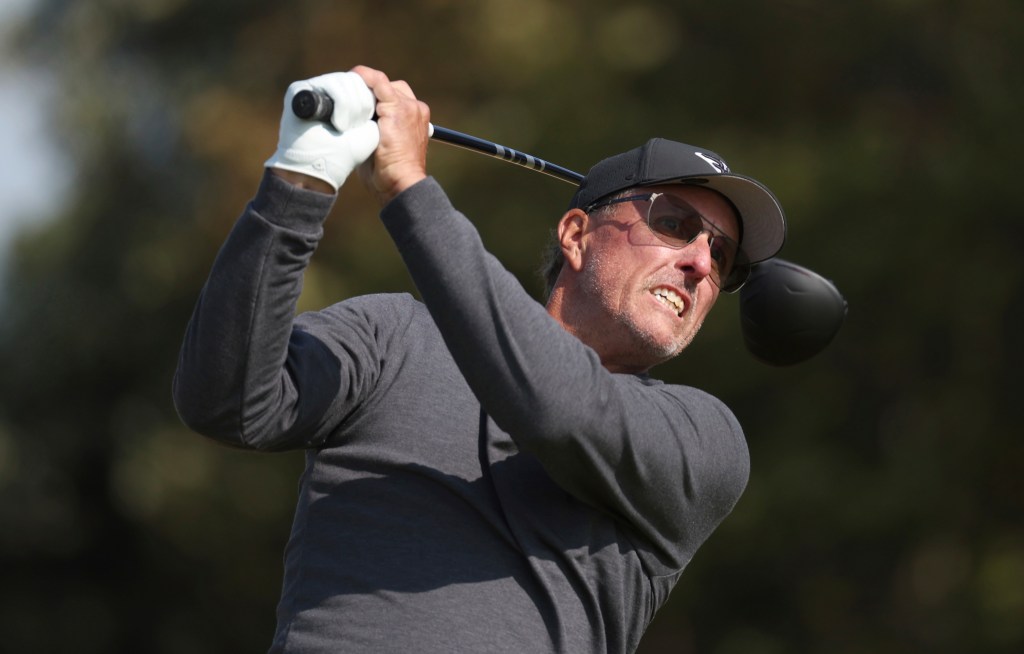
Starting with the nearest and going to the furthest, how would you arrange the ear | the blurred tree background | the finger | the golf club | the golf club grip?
the golf club grip → the finger → the ear → the golf club → the blurred tree background

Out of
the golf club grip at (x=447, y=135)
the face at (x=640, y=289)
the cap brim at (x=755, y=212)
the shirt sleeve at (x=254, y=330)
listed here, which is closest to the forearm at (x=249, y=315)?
the shirt sleeve at (x=254, y=330)

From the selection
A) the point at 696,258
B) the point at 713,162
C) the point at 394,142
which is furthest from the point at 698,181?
the point at 394,142

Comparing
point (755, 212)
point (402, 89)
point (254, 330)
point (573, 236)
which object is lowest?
point (254, 330)

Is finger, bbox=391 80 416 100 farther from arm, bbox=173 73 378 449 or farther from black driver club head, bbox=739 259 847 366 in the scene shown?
black driver club head, bbox=739 259 847 366

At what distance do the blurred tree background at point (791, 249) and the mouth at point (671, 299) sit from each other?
6191 mm

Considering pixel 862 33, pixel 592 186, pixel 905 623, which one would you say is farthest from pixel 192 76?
pixel 592 186

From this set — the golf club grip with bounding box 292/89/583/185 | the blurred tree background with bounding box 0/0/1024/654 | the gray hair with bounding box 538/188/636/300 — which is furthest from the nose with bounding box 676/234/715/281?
the blurred tree background with bounding box 0/0/1024/654

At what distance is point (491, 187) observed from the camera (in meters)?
10.0

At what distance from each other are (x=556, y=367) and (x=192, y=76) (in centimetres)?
1363

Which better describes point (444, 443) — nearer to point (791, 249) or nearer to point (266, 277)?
point (266, 277)

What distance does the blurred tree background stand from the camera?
9.42m

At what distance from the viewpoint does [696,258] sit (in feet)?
9.31

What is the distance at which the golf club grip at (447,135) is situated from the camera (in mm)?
2084

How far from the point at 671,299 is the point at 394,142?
2.81 ft
